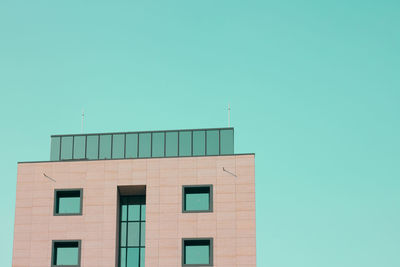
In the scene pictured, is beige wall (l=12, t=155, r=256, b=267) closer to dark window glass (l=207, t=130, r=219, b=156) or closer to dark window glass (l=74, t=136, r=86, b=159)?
dark window glass (l=207, t=130, r=219, b=156)

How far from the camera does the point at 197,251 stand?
69.0m

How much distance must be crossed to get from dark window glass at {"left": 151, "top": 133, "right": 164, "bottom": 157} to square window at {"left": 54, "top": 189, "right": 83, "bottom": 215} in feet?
27.2

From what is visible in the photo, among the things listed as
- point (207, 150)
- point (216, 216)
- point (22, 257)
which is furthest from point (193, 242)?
point (22, 257)

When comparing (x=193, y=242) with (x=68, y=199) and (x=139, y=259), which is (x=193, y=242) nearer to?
(x=139, y=259)

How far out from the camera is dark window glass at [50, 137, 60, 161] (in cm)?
7494

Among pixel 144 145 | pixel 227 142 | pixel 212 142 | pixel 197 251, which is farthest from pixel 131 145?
pixel 197 251

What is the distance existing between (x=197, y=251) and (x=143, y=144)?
12506 millimetres

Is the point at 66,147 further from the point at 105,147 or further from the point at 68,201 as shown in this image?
the point at 68,201

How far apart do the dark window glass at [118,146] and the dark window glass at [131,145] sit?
52 cm

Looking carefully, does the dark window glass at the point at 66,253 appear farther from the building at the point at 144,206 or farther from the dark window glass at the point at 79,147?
the dark window glass at the point at 79,147

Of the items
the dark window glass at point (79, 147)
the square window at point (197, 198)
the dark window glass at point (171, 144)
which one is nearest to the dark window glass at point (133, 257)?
the square window at point (197, 198)

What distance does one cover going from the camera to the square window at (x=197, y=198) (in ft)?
229

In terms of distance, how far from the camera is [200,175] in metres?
70.4

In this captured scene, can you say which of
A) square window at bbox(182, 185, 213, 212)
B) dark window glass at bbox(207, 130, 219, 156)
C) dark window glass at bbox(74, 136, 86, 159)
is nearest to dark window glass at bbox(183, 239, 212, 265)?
square window at bbox(182, 185, 213, 212)
